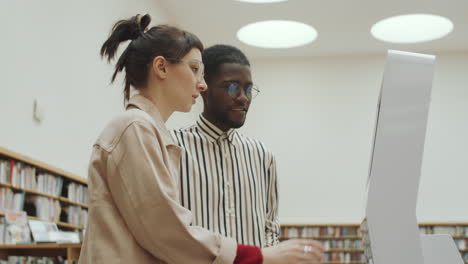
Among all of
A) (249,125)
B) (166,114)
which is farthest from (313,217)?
(166,114)

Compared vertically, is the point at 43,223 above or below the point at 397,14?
below

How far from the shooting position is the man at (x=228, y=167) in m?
2.23

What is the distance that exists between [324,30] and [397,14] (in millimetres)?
1246

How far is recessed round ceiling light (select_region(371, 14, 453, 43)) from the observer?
31.8 feet

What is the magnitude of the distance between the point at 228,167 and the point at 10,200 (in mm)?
2652

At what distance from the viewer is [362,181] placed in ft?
34.9

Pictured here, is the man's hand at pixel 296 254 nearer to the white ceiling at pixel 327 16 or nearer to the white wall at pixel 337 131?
the white wall at pixel 337 131

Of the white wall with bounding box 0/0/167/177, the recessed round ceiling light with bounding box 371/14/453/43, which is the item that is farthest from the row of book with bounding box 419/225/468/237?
the white wall with bounding box 0/0/167/177

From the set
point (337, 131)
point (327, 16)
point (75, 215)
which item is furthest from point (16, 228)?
point (337, 131)

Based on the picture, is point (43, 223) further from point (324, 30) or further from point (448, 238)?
point (324, 30)

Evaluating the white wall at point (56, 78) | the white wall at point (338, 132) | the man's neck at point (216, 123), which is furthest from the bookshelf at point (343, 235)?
the man's neck at point (216, 123)

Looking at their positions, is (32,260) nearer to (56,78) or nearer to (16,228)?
(16,228)

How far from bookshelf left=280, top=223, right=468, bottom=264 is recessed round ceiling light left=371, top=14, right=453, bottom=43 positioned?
10.5ft

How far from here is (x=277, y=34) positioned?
404 inches
